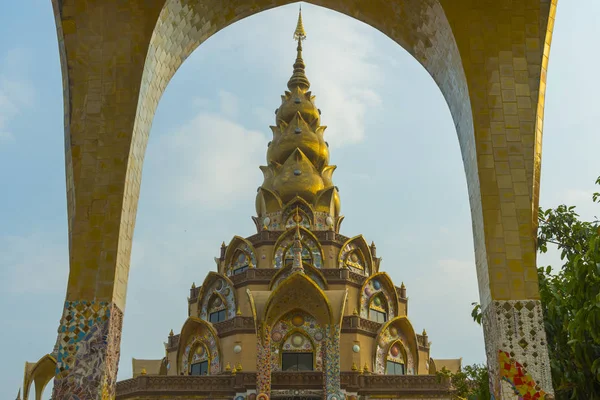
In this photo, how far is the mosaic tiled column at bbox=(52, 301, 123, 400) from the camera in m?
7.52

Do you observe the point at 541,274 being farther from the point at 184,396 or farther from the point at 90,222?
the point at 184,396

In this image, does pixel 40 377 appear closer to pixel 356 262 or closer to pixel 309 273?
pixel 309 273

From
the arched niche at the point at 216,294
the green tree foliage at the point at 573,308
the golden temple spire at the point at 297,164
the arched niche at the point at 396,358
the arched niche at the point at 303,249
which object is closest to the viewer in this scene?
the green tree foliage at the point at 573,308

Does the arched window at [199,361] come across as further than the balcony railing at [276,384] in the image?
Yes

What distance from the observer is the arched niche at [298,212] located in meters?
29.0

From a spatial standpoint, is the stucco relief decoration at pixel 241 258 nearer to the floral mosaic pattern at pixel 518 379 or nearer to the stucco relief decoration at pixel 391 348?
the stucco relief decoration at pixel 391 348

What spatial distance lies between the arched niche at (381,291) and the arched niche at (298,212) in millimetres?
3631

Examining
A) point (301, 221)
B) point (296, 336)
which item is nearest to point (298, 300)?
point (296, 336)

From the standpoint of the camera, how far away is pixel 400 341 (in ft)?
84.8

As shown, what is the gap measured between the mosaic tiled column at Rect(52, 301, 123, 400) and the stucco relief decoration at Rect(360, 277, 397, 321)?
19.5 m

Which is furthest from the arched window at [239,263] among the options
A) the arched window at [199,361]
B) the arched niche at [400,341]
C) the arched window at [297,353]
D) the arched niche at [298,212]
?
the arched niche at [400,341]

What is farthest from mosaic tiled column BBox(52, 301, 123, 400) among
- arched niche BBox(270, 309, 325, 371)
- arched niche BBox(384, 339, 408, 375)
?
arched niche BBox(384, 339, 408, 375)

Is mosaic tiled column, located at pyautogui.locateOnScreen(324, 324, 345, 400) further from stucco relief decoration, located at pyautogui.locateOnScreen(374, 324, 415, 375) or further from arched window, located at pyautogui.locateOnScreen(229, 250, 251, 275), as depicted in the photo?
arched window, located at pyautogui.locateOnScreen(229, 250, 251, 275)

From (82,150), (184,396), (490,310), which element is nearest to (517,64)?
(490,310)
